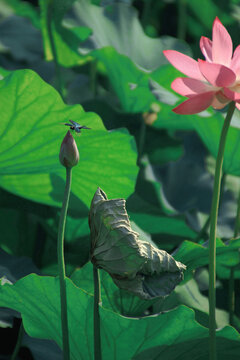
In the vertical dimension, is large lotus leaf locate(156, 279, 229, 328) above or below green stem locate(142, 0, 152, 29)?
below

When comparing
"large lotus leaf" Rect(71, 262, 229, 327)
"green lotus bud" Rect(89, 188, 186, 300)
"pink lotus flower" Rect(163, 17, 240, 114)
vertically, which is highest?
"pink lotus flower" Rect(163, 17, 240, 114)

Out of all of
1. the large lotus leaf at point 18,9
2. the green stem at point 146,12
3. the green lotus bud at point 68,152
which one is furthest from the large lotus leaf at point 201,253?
the large lotus leaf at point 18,9

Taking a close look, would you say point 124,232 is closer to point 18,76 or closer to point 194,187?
point 18,76

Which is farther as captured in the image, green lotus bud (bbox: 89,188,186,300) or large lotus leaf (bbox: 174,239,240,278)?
large lotus leaf (bbox: 174,239,240,278)

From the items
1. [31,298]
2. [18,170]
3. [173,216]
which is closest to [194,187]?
[173,216]

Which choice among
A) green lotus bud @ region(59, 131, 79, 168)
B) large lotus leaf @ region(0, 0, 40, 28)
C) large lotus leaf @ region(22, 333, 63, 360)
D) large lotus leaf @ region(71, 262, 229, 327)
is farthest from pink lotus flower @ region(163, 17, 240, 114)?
large lotus leaf @ region(0, 0, 40, 28)

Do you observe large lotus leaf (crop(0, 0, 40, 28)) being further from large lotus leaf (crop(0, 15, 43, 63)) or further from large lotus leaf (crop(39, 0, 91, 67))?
large lotus leaf (crop(39, 0, 91, 67))

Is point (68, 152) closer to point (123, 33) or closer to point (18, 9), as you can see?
point (123, 33)

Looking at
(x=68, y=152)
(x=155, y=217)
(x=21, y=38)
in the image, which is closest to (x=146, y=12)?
(x=21, y=38)
